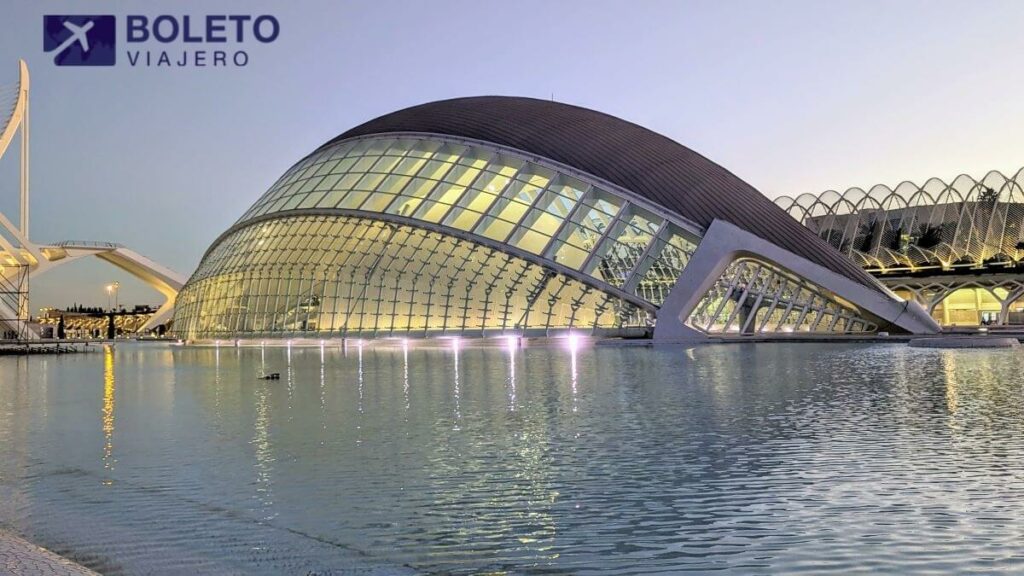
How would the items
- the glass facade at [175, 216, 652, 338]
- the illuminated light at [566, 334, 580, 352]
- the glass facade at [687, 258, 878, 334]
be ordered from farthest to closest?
the glass facade at [175, 216, 652, 338] → the glass facade at [687, 258, 878, 334] → the illuminated light at [566, 334, 580, 352]

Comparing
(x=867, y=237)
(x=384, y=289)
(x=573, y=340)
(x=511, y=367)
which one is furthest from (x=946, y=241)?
(x=511, y=367)

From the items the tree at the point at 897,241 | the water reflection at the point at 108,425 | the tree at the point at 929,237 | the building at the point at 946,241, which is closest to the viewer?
the water reflection at the point at 108,425

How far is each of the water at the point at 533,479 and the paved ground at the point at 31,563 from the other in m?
0.59

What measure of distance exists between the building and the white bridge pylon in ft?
236

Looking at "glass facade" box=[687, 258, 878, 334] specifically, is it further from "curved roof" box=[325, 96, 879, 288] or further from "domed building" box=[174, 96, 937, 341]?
"curved roof" box=[325, 96, 879, 288]

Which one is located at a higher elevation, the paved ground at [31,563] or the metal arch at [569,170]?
the metal arch at [569,170]

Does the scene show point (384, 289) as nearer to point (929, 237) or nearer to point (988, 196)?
point (929, 237)

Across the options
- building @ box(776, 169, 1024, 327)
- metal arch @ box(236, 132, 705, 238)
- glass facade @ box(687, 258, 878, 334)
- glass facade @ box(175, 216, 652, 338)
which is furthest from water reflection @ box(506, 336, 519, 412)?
building @ box(776, 169, 1024, 327)

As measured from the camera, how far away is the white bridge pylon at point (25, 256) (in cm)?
8725

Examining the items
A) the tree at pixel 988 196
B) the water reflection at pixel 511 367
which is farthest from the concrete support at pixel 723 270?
the tree at pixel 988 196

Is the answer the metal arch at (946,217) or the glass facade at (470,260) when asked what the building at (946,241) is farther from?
the glass facade at (470,260)

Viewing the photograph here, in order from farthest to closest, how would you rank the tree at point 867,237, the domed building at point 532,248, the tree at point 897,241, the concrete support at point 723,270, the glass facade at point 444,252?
1. the tree at point 867,237
2. the tree at point 897,241
3. the glass facade at point 444,252
4. the domed building at point 532,248
5. the concrete support at point 723,270

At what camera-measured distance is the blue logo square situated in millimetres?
44656

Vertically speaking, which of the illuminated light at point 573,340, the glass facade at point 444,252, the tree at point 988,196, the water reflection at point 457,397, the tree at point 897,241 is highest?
the tree at point 988,196
